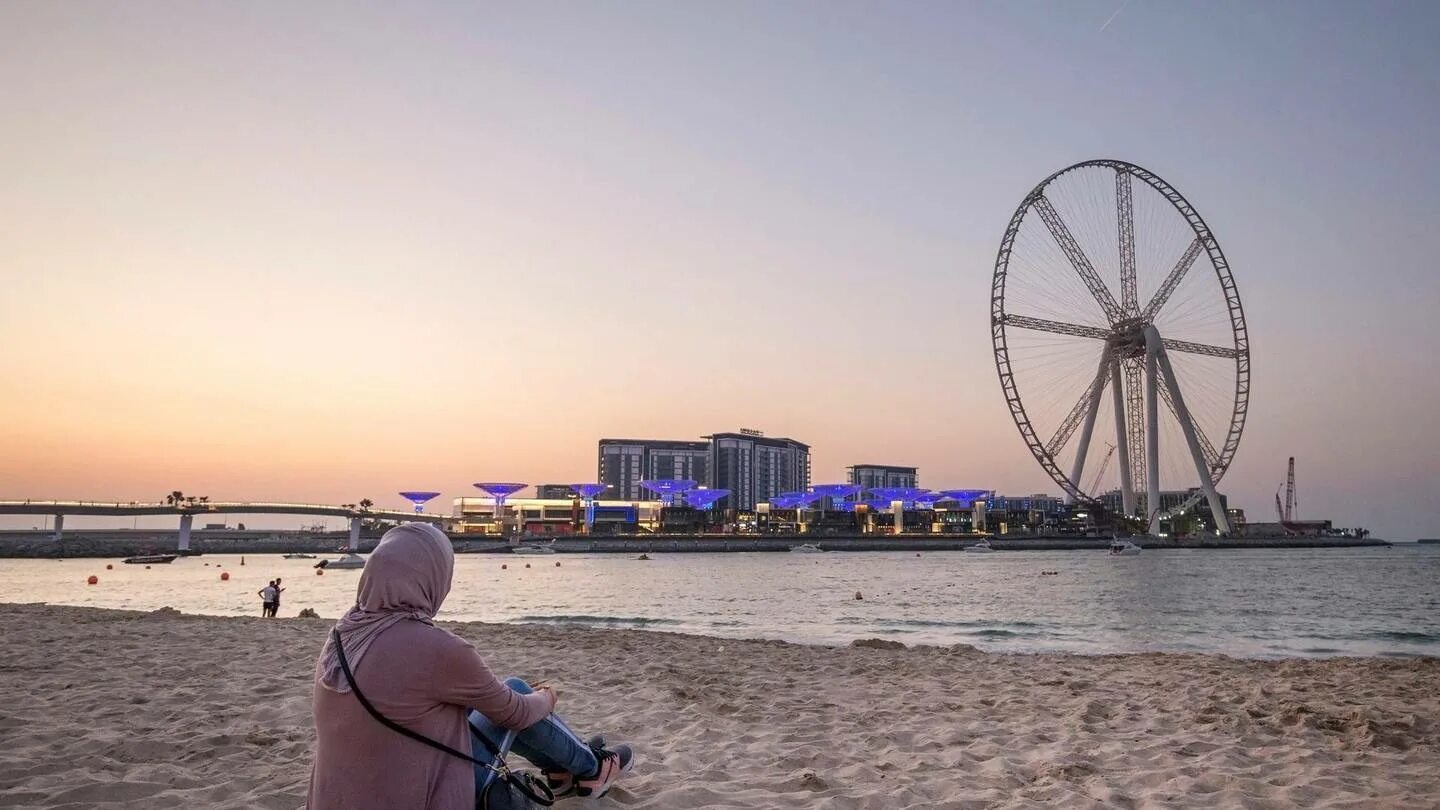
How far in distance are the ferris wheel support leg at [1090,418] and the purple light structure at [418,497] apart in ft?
409

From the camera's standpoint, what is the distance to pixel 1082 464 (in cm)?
7700

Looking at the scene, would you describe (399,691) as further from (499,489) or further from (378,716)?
(499,489)

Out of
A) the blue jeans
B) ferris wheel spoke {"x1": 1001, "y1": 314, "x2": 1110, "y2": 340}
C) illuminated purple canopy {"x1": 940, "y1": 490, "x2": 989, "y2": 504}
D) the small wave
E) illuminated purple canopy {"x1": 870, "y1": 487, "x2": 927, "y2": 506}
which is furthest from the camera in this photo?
illuminated purple canopy {"x1": 940, "y1": 490, "x2": 989, "y2": 504}

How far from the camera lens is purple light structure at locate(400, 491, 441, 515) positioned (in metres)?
160

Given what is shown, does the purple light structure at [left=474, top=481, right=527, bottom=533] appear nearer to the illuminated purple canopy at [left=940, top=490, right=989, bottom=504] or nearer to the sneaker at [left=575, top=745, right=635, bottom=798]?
the illuminated purple canopy at [left=940, top=490, right=989, bottom=504]

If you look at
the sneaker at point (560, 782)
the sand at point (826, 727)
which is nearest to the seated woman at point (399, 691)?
the sneaker at point (560, 782)

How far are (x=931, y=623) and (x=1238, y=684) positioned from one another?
576 inches

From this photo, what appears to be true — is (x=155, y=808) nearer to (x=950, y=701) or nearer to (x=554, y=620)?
(x=950, y=701)

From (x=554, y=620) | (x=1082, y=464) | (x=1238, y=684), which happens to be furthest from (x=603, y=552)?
(x=1238, y=684)

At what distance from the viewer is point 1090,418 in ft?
249

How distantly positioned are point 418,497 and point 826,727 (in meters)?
167

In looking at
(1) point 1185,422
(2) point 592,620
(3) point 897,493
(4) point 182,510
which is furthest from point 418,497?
(2) point 592,620

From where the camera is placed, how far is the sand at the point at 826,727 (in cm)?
504

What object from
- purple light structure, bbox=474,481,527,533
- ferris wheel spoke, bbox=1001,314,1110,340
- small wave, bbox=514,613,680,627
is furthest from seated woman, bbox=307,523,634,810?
purple light structure, bbox=474,481,527,533
